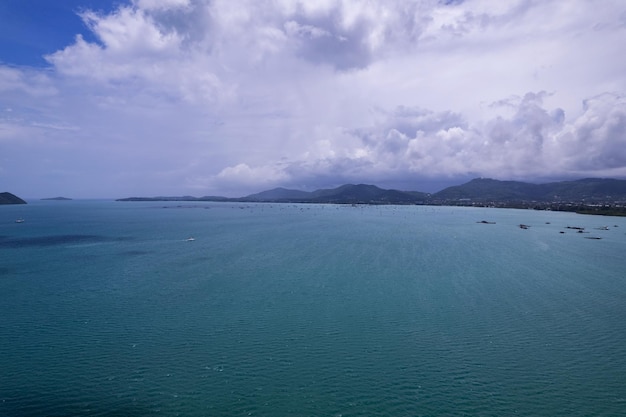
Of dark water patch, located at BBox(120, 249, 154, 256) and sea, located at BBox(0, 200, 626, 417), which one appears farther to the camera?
dark water patch, located at BBox(120, 249, 154, 256)

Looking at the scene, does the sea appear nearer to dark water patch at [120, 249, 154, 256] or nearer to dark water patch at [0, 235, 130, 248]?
dark water patch at [120, 249, 154, 256]

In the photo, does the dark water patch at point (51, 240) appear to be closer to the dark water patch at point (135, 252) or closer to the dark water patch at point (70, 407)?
the dark water patch at point (135, 252)

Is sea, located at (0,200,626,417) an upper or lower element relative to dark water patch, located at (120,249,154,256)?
lower

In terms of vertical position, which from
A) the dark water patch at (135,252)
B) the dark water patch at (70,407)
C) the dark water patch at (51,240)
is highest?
the dark water patch at (51,240)

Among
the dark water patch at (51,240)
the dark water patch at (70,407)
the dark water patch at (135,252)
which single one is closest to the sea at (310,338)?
the dark water patch at (70,407)

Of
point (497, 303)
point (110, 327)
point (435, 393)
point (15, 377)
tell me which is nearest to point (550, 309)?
point (497, 303)

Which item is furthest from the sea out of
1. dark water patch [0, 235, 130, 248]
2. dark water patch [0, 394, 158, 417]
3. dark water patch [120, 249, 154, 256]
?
dark water patch [0, 235, 130, 248]

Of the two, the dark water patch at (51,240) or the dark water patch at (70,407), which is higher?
the dark water patch at (51,240)
